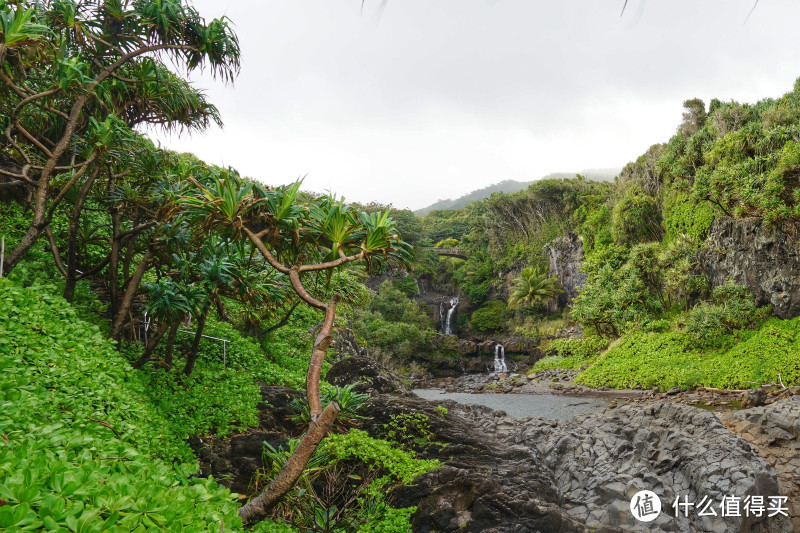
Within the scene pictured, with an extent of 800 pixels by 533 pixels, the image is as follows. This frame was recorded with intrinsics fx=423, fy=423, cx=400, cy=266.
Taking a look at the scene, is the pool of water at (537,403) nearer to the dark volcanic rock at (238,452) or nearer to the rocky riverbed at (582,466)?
the rocky riverbed at (582,466)

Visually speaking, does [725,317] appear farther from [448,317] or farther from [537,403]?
[448,317]

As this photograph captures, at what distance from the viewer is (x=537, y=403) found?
15.9 meters

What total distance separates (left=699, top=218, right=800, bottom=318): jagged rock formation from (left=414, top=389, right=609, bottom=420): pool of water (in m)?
6.69

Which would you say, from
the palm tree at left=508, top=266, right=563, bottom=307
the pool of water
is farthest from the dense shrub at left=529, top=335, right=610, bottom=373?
the pool of water

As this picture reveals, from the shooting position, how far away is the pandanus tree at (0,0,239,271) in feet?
17.3

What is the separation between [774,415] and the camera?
7562 millimetres

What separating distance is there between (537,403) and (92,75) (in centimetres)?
1584

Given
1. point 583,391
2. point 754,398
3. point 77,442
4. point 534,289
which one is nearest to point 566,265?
point 534,289

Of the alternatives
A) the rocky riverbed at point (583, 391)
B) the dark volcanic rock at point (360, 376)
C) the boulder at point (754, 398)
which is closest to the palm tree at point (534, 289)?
the rocky riverbed at point (583, 391)

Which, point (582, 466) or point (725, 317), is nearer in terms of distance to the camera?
point (582, 466)

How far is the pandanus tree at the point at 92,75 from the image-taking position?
17.3ft

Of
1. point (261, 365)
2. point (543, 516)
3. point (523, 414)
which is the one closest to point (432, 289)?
point (523, 414)

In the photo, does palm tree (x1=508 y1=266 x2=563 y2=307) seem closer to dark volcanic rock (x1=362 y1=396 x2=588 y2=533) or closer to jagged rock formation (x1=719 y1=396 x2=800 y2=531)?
jagged rock formation (x1=719 y1=396 x2=800 y2=531)

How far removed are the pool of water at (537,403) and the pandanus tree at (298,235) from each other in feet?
33.1
